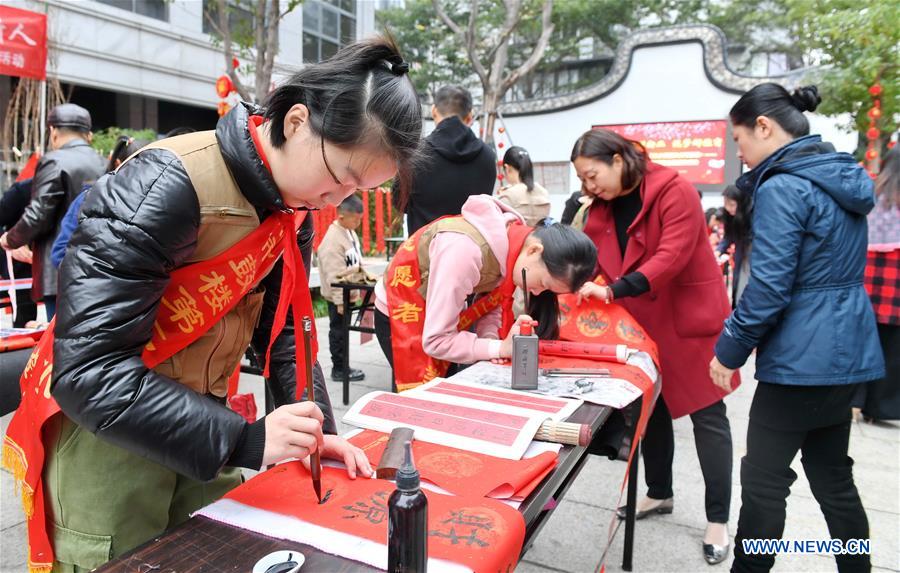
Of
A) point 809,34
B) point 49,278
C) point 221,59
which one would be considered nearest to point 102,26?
point 221,59

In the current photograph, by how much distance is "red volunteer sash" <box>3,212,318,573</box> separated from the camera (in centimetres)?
94

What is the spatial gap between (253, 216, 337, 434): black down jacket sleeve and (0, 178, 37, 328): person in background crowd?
9.56ft

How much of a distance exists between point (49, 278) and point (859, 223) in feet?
12.2

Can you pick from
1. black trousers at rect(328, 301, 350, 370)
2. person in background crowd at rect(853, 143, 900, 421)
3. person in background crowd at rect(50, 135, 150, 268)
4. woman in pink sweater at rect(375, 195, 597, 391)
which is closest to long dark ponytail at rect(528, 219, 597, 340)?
woman in pink sweater at rect(375, 195, 597, 391)

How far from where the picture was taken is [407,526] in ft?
2.51

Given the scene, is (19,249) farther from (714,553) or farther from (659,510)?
(714,553)

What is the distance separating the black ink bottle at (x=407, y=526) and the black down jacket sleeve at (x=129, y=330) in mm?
253

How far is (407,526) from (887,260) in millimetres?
3739

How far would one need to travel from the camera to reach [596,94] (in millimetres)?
12445

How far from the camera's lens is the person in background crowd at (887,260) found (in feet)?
11.0


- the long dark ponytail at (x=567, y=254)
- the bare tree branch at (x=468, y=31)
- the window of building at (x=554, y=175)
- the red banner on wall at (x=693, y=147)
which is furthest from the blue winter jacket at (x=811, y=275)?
the window of building at (x=554, y=175)

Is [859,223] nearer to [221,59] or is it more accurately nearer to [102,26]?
[102,26]

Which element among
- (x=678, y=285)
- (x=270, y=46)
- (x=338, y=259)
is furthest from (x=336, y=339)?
(x=270, y=46)

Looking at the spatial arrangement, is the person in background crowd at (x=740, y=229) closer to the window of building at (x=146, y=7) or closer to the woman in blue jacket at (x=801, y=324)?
the woman in blue jacket at (x=801, y=324)
